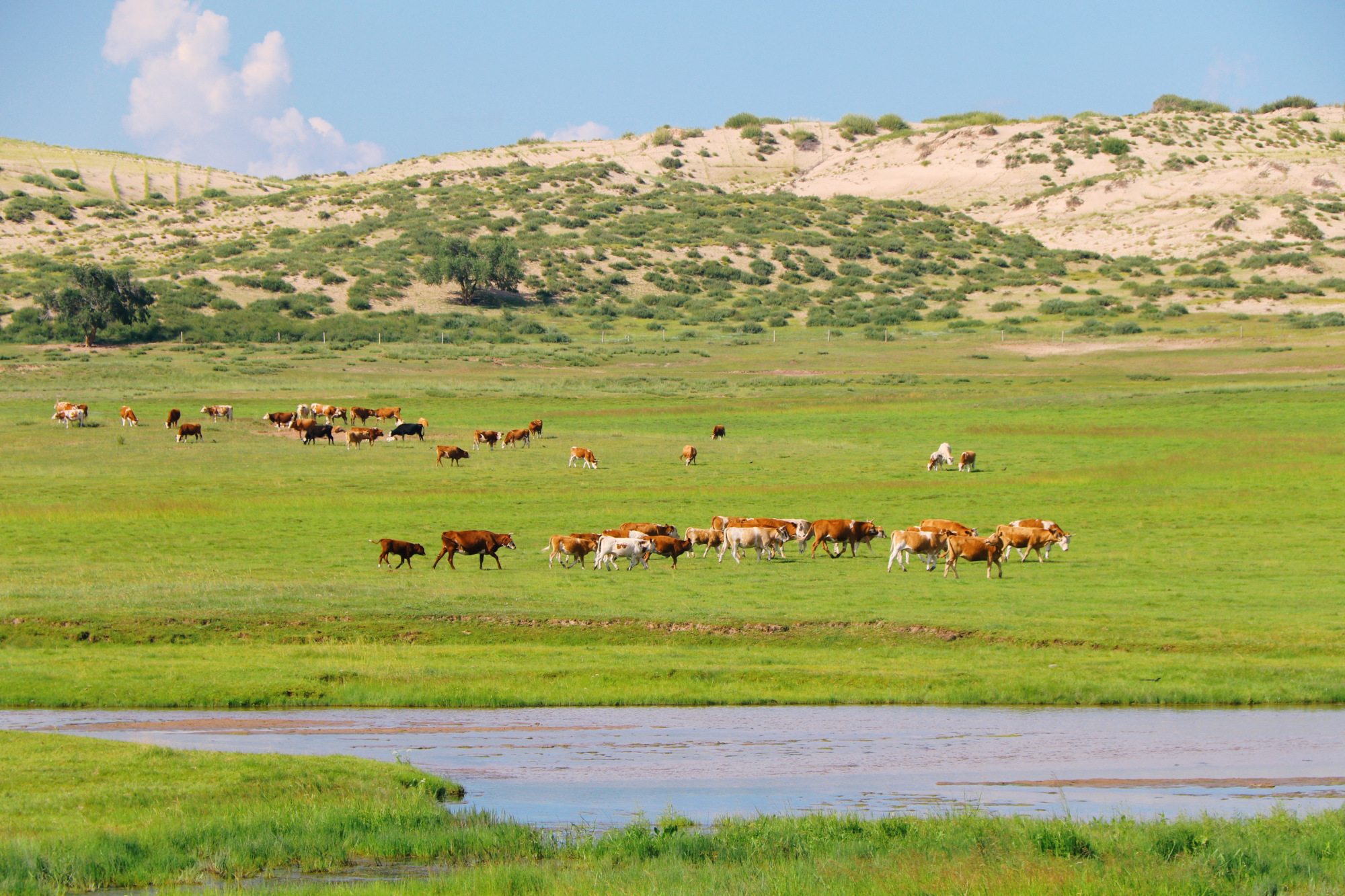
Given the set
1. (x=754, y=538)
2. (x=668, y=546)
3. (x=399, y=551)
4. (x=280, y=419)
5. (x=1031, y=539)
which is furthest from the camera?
(x=280, y=419)

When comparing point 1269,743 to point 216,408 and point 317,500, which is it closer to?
point 317,500

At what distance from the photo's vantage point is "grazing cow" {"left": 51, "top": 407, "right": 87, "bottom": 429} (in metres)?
57.1

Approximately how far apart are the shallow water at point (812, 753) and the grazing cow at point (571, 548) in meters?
11.4

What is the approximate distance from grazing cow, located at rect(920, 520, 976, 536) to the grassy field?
1000mm

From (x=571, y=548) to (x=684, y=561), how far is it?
3.45 m

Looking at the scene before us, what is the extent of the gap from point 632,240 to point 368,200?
3625 centimetres

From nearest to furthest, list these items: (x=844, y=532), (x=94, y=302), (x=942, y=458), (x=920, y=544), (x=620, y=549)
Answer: (x=920, y=544) < (x=620, y=549) < (x=844, y=532) < (x=942, y=458) < (x=94, y=302)

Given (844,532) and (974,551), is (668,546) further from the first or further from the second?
(974,551)

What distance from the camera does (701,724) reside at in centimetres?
1878

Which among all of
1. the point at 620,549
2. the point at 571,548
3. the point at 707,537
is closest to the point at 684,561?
the point at 707,537

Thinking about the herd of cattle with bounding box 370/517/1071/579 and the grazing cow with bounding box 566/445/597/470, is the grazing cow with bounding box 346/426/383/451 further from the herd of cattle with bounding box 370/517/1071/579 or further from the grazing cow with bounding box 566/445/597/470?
the herd of cattle with bounding box 370/517/1071/579

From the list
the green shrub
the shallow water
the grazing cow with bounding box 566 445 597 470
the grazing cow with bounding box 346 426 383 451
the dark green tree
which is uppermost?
the green shrub

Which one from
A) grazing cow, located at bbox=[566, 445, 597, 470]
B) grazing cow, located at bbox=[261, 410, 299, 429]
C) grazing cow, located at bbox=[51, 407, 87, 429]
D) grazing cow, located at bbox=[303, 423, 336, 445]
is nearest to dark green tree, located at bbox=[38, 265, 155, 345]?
grazing cow, located at bbox=[51, 407, 87, 429]

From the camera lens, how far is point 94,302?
8888cm
